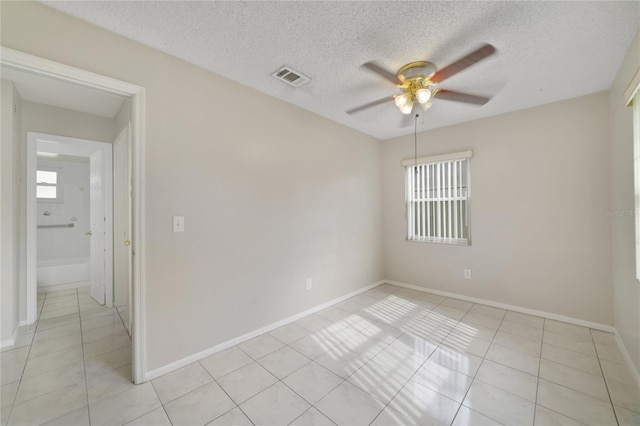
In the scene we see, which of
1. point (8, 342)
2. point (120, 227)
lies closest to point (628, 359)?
point (120, 227)

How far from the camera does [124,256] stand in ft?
10.3

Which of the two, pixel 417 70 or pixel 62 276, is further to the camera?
pixel 62 276

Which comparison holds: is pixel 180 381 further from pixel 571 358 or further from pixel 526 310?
pixel 526 310

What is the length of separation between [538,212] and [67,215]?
7991 mm

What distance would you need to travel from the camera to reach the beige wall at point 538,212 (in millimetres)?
2719

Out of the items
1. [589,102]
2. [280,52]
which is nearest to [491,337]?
[589,102]

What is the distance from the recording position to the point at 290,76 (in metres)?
2.35

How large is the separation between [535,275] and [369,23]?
10.9 ft

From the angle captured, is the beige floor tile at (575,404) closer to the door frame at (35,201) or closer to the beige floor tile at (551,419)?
the beige floor tile at (551,419)

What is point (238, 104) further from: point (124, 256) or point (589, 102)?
point (589, 102)

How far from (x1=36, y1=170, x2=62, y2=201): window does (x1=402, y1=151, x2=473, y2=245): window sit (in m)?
6.64

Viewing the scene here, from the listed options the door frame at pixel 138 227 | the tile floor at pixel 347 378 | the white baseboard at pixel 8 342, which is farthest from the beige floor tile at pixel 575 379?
the white baseboard at pixel 8 342

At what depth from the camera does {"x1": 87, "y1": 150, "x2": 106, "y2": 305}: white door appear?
341 centimetres

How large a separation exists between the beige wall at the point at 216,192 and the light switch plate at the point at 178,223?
0.14 ft
